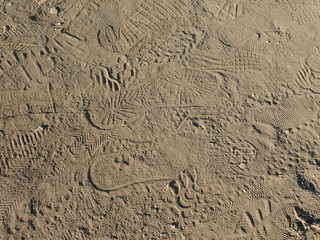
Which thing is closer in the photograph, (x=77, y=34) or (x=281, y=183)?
(x=281, y=183)

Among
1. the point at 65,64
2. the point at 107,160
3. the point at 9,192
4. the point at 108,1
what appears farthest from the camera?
the point at 108,1

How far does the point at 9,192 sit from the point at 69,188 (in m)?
0.84

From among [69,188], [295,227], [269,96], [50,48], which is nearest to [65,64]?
[50,48]

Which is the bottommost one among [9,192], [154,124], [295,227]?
[9,192]

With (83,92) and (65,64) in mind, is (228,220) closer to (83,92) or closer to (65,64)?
(83,92)

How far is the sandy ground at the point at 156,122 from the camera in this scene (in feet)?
14.7

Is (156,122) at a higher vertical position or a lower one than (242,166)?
higher

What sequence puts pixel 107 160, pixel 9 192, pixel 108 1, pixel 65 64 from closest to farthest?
pixel 9 192
pixel 107 160
pixel 65 64
pixel 108 1

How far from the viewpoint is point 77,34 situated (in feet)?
17.3

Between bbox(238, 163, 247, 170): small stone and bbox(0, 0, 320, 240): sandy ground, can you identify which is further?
bbox(238, 163, 247, 170): small stone

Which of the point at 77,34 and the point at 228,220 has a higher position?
the point at 77,34

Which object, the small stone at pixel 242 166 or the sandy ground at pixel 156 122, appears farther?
the small stone at pixel 242 166

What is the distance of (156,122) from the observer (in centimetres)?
492

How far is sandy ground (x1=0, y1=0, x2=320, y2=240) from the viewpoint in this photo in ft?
14.7
